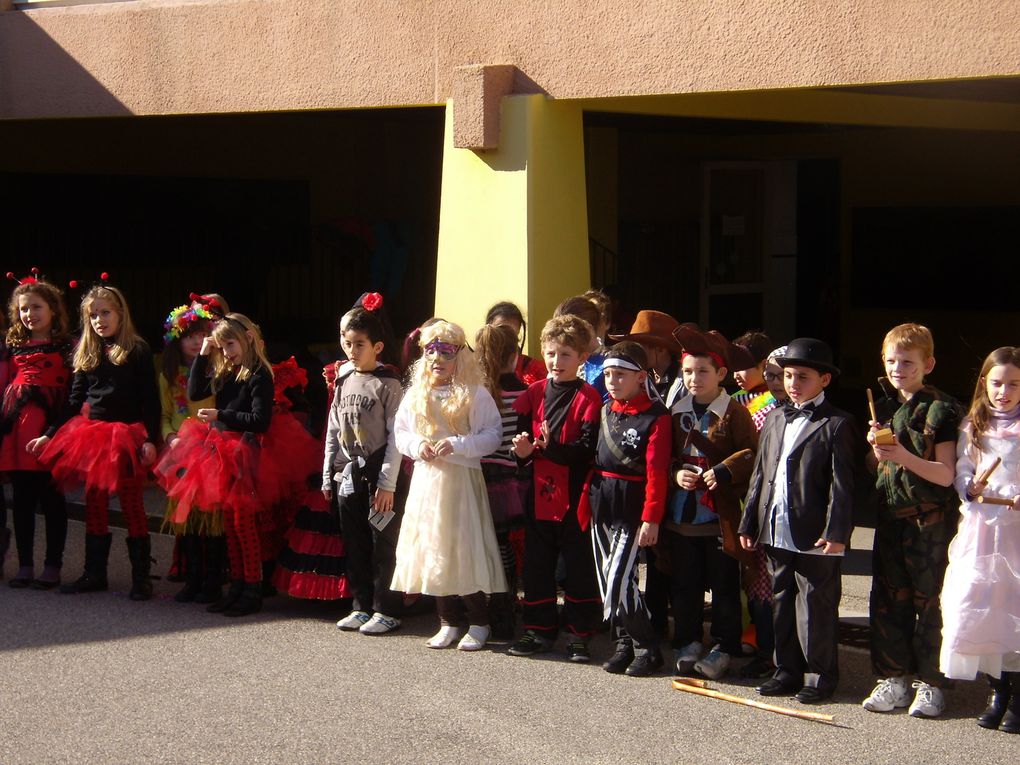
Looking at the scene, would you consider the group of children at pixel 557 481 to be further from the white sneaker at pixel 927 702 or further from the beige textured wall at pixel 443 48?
the beige textured wall at pixel 443 48

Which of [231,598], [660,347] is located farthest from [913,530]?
[231,598]

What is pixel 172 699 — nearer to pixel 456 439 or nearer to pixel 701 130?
pixel 456 439

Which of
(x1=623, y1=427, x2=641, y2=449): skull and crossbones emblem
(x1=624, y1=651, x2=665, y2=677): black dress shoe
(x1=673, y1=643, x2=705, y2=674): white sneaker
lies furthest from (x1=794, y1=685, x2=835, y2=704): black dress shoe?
(x1=623, y1=427, x2=641, y2=449): skull and crossbones emblem

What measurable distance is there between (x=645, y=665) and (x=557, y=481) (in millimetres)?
935

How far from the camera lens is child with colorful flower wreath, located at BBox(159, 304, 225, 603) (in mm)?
7340

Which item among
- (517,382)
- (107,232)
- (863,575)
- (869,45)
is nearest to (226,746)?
(517,382)

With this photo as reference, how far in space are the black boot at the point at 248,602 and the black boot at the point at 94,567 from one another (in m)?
0.99

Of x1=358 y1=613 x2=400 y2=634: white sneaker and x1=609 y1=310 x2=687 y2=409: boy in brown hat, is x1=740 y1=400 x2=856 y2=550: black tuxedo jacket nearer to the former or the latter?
x1=609 y1=310 x2=687 y2=409: boy in brown hat

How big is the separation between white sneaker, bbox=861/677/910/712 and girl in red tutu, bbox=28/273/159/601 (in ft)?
13.1

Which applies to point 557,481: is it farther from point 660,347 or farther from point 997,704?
point 997,704

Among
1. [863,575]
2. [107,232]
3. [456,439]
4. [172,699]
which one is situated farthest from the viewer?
[107,232]

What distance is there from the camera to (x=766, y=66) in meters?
7.34

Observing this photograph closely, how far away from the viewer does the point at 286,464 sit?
23.6ft

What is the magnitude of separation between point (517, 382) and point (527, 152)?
6.34ft
